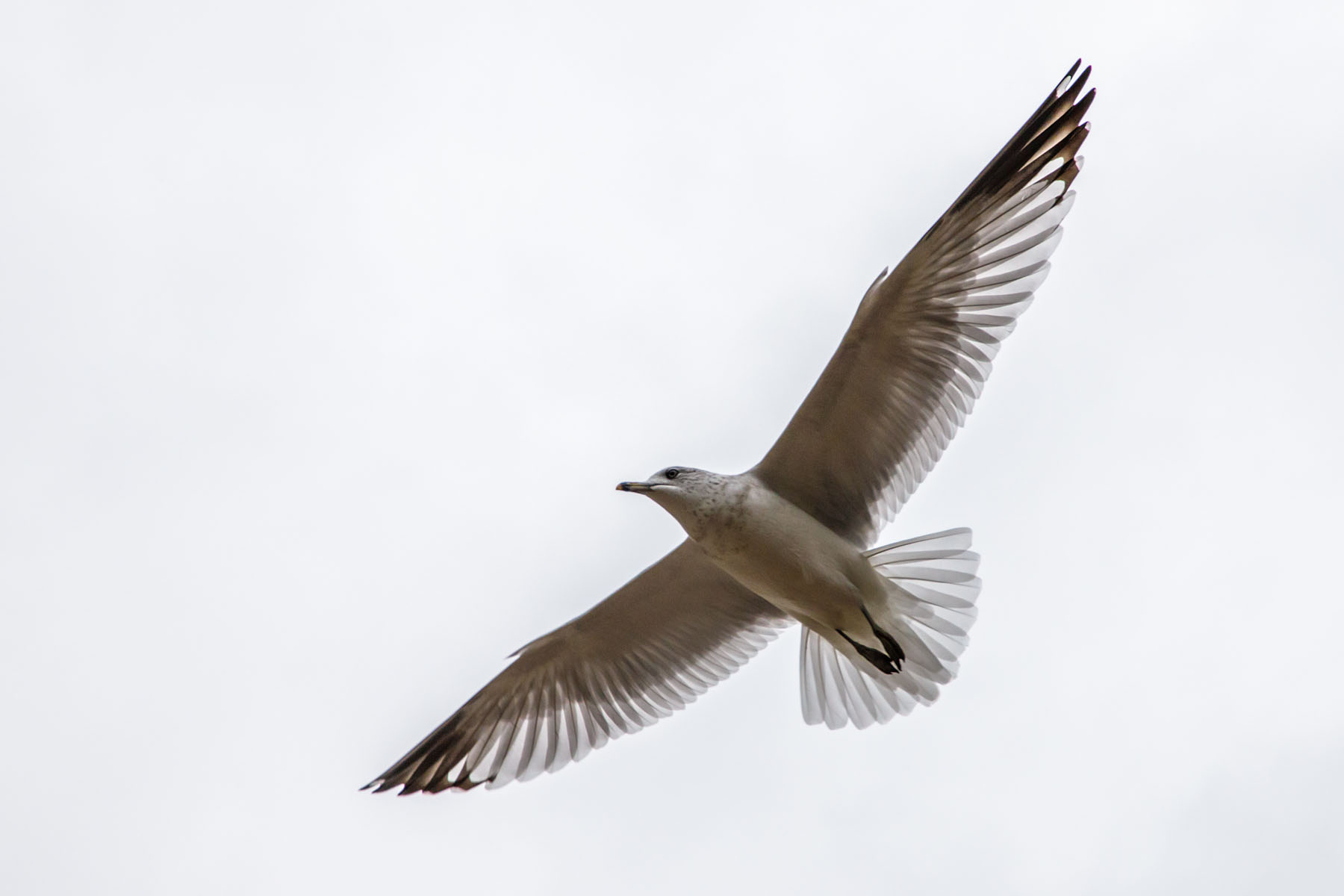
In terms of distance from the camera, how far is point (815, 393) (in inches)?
323

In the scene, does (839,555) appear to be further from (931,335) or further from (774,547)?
(931,335)

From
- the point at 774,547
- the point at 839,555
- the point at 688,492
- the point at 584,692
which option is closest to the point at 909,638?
the point at 839,555

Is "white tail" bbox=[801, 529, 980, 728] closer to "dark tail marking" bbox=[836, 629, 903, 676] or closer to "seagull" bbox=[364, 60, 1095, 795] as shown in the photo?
"seagull" bbox=[364, 60, 1095, 795]

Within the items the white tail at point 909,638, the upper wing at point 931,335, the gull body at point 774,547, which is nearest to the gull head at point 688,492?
the gull body at point 774,547

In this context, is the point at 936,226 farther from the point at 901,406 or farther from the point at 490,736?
the point at 490,736

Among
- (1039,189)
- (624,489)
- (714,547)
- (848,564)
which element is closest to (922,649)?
(848,564)

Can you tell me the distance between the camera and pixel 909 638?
27.8ft

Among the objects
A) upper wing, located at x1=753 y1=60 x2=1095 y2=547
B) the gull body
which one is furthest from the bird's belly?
upper wing, located at x1=753 y1=60 x2=1095 y2=547

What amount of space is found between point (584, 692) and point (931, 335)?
301 centimetres

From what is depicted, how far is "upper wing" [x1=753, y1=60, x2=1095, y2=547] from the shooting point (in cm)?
793

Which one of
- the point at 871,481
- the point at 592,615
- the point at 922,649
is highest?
the point at 592,615

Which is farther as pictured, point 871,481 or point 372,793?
point 372,793

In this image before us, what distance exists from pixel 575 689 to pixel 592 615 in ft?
1.97

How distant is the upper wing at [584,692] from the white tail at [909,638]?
0.50 meters
